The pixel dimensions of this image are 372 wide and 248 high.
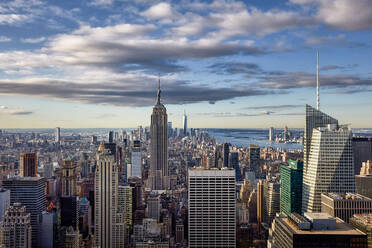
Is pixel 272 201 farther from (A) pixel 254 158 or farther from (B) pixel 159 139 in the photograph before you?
(B) pixel 159 139

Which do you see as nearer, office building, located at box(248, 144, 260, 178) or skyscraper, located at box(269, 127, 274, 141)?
office building, located at box(248, 144, 260, 178)

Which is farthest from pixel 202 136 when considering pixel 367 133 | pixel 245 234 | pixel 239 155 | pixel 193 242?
pixel 193 242

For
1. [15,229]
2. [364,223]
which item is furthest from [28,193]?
[364,223]

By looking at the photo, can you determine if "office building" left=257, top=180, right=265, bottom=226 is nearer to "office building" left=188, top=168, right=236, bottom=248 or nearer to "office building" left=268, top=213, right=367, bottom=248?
"office building" left=188, top=168, right=236, bottom=248

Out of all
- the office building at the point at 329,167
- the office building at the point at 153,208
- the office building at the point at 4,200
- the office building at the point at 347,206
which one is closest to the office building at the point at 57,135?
the office building at the point at 4,200

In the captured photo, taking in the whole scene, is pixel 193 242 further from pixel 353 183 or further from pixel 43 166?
pixel 43 166

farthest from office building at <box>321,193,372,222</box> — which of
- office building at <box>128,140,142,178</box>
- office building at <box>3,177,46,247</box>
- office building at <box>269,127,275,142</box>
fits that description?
office building at <box>269,127,275,142</box>
